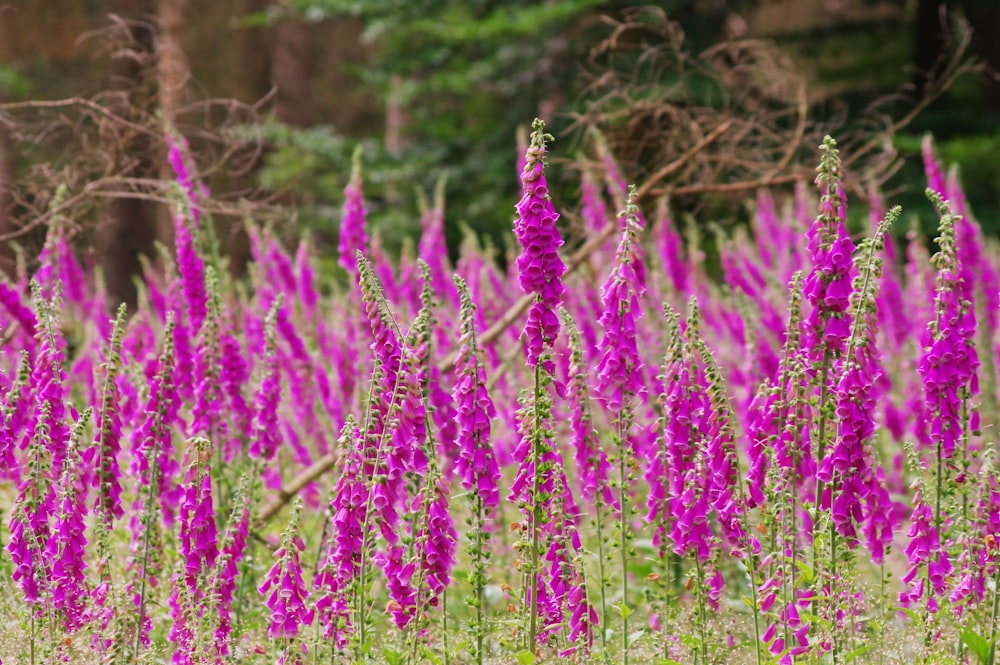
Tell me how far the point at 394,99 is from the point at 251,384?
10199mm

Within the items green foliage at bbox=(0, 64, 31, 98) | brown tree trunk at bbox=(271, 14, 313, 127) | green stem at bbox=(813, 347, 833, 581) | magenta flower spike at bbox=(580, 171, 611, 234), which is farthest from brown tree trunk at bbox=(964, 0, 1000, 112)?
green stem at bbox=(813, 347, 833, 581)

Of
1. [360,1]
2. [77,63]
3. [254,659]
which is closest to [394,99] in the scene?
[360,1]

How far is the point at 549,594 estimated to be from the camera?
4492mm

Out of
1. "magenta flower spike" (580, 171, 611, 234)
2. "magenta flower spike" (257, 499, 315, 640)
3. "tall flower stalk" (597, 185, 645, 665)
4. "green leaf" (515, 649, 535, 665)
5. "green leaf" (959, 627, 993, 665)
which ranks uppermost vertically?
"magenta flower spike" (580, 171, 611, 234)

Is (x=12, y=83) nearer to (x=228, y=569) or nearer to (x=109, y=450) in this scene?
(x=109, y=450)

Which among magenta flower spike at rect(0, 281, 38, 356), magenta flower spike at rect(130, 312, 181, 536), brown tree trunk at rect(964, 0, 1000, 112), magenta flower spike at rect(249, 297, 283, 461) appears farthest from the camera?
brown tree trunk at rect(964, 0, 1000, 112)

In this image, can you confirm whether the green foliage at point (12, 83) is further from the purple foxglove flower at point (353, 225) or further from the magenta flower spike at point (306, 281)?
the purple foxglove flower at point (353, 225)

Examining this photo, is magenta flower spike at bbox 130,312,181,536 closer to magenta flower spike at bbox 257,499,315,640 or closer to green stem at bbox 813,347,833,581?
magenta flower spike at bbox 257,499,315,640

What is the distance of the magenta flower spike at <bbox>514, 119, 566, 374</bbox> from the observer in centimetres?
396

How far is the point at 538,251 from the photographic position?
158 inches

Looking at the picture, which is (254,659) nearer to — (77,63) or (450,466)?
(450,466)

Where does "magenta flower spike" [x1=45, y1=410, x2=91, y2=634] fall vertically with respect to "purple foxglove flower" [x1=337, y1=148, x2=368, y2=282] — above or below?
below

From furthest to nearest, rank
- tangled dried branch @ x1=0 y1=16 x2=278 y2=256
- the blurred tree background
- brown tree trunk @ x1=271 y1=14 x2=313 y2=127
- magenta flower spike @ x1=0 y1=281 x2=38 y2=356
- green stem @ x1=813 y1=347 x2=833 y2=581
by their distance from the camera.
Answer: brown tree trunk @ x1=271 y1=14 x2=313 y2=127, the blurred tree background, tangled dried branch @ x1=0 y1=16 x2=278 y2=256, magenta flower spike @ x1=0 y1=281 x2=38 y2=356, green stem @ x1=813 y1=347 x2=833 y2=581

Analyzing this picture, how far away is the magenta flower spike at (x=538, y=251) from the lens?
3.96 metres
